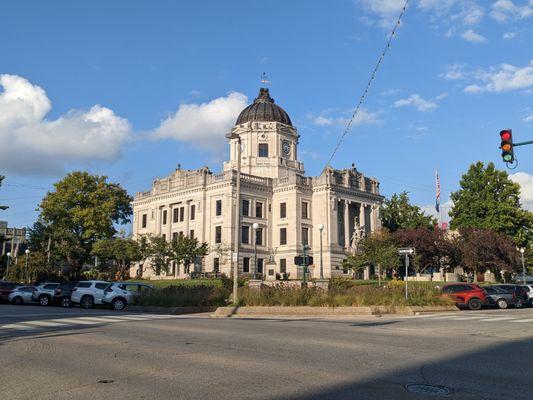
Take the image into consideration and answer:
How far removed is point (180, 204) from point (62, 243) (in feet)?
62.0

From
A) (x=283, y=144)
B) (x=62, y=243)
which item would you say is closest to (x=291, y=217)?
(x=283, y=144)

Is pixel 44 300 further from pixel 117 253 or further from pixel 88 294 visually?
pixel 117 253

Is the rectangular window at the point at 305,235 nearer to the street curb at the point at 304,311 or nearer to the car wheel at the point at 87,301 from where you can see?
the car wheel at the point at 87,301

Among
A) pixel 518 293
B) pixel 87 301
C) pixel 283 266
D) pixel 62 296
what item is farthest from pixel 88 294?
pixel 283 266

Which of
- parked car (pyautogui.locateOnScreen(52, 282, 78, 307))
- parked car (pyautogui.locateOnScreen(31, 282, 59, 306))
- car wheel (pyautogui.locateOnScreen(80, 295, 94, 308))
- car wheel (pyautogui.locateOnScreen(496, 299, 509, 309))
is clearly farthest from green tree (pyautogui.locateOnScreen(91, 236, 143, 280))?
car wheel (pyautogui.locateOnScreen(496, 299, 509, 309))

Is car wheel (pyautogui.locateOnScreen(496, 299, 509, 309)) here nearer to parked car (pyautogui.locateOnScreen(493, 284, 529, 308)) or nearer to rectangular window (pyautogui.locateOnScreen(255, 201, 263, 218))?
parked car (pyautogui.locateOnScreen(493, 284, 529, 308))

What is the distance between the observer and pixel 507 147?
18.6m

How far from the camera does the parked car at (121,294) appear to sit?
97.2ft

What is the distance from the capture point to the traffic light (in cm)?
1855

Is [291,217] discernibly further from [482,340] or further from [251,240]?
[482,340]

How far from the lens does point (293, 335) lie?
13.9 m

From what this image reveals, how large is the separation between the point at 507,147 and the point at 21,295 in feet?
101

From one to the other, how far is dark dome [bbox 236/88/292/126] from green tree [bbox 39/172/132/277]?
23729 millimetres

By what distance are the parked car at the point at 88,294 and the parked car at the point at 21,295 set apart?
5.77 m
